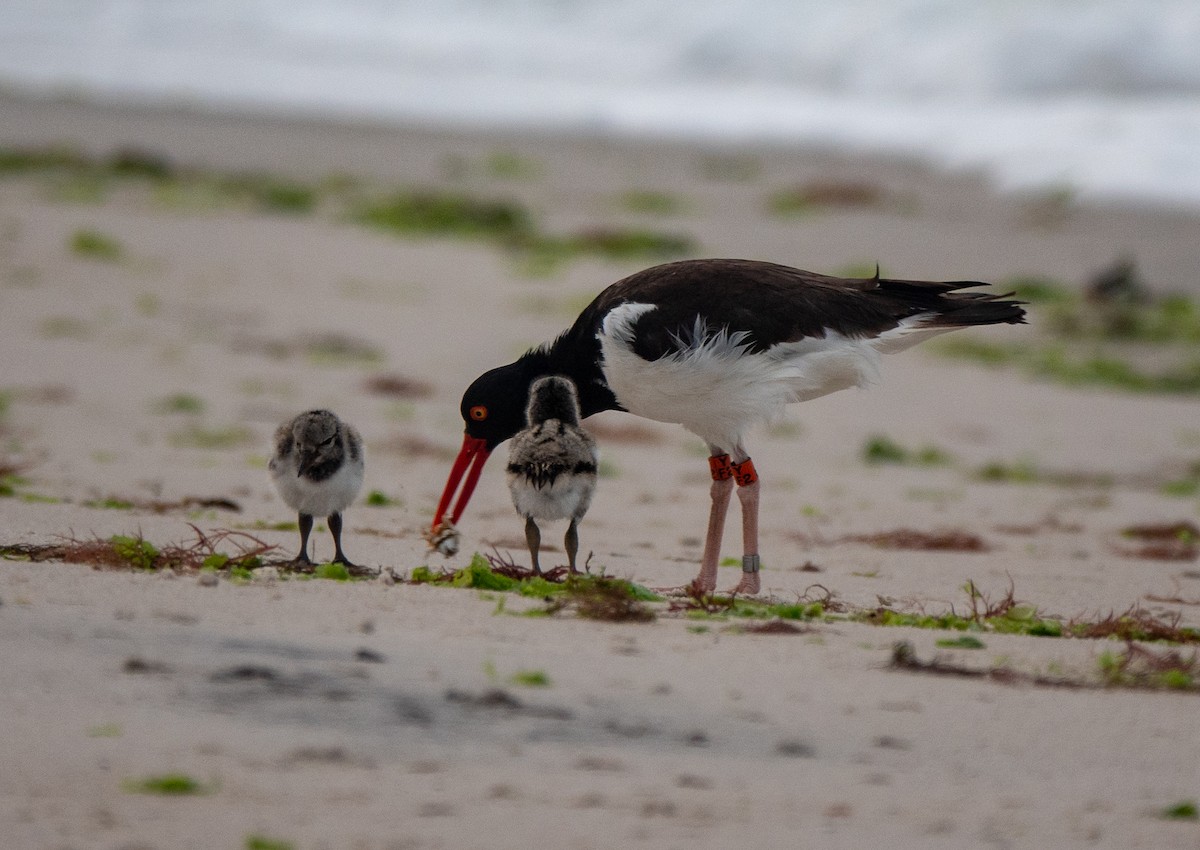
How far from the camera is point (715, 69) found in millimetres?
33062

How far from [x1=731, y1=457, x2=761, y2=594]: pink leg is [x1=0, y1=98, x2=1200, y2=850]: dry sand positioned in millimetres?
201

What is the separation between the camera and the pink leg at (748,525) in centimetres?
663

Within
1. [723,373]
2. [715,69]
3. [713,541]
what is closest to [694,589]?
[713,541]

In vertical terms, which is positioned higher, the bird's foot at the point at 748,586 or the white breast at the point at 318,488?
the white breast at the point at 318,488

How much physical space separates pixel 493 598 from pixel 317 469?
40.2 inches

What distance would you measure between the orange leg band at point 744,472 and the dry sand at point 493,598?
0.45 metres

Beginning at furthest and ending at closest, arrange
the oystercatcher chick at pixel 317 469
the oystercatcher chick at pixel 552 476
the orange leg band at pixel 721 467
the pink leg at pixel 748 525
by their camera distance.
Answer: the orange leg band at pixel 721 467, the pink leg at pixel 748 525, the oystercatcher chick at pixel 552 476, the oystercatcher chick at pixel 317 469

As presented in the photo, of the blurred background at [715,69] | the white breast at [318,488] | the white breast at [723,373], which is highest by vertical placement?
the blurred background at [715,69]

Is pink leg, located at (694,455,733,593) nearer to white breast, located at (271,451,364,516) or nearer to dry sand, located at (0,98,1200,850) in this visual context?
dry sand, located at (0,98,1200,850)

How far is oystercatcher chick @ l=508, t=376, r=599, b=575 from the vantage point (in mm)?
6328

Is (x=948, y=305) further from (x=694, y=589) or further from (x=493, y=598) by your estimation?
(x=493, y=598)

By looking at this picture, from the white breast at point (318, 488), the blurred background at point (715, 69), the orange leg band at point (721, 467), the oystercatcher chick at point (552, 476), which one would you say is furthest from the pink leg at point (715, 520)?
the blurred background at point (715, 69)

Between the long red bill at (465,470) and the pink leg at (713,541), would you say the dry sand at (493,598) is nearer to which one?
the pink leg at (713,541)

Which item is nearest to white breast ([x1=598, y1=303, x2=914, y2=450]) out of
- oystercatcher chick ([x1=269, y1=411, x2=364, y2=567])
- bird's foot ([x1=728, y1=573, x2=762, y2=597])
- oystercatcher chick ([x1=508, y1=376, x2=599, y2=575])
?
oystercatcher chick ([x1=508, y1=376, x2=599, y2=575])
